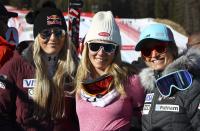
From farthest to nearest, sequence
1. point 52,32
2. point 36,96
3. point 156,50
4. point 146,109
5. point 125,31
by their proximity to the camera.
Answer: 1. point 125,31
2. point 52,32
3. point 36,96
4. point 156,50
5. point 146,109

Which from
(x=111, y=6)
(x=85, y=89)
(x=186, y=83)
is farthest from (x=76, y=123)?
(x=111, y=6)

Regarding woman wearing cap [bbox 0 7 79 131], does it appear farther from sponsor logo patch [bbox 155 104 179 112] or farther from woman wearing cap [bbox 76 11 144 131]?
sponsor logo patch [bbox 155 104 179 112]

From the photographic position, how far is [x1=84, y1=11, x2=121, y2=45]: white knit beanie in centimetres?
428

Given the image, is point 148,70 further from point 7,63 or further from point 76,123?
point 7,63

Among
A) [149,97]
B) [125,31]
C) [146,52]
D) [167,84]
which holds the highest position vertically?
[146,52]

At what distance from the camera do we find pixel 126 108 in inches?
161

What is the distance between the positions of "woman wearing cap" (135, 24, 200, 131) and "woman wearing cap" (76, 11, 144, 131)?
13cm

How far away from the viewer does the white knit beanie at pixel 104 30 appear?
4281mm

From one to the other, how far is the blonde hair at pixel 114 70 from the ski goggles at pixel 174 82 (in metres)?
0.32

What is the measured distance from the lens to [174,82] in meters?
3.87

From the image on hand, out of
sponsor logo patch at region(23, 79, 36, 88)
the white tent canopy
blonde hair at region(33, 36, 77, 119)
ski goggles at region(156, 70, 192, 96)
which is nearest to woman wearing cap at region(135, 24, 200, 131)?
ski goggles at region(156, 70, 192, 96)

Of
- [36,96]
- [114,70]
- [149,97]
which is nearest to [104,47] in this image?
[114,70]

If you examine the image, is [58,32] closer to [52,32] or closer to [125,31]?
[52,32]

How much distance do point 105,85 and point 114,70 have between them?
0.13 m
